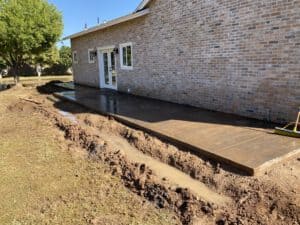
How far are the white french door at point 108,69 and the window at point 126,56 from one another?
0.94 meters

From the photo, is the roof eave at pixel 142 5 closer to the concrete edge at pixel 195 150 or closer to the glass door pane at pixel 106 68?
the glass door pane at pixel 106 68

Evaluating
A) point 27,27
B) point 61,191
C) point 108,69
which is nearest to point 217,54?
point 61,191

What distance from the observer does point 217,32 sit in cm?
708

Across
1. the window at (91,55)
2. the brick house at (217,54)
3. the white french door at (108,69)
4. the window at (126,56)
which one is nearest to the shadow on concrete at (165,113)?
the brick house at (217,54)

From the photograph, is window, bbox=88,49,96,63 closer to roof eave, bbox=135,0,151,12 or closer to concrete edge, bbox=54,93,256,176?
roof eave, bbox=135,0,151,12

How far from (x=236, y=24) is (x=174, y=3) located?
2776mm

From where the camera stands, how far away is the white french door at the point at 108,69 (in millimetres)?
13266

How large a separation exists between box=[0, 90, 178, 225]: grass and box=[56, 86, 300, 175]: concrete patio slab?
1561 millimetres

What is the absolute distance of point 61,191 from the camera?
3.58 m

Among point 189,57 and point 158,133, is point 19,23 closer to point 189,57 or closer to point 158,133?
point 189,57

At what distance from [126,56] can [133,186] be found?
904 cm

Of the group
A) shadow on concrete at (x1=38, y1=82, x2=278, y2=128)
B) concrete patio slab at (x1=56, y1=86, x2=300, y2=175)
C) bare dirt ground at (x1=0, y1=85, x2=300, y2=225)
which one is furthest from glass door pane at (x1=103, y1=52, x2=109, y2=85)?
bare dirt ground at (x1=0, y1=85, x2=300, y2=225)

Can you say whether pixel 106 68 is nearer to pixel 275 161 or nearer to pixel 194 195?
pixel 275 161

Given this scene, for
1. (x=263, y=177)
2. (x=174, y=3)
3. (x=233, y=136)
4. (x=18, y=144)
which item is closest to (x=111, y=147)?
(x=18, y=144)
